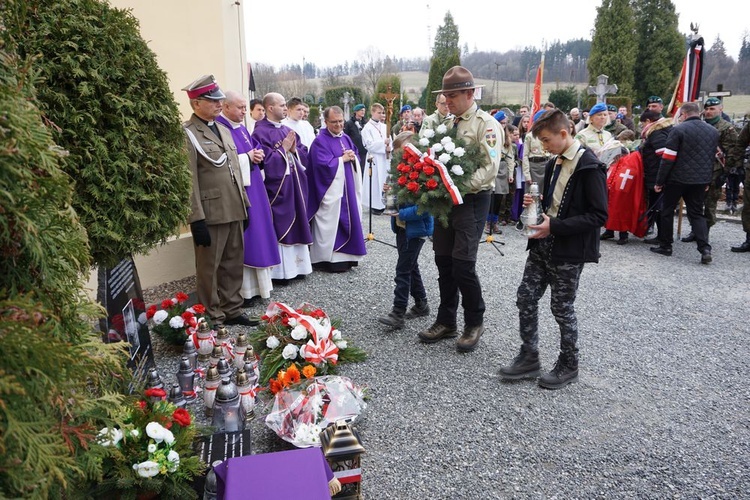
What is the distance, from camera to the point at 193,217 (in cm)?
457

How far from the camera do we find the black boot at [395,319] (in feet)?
17.0

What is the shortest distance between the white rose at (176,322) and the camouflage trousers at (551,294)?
2.88 metres

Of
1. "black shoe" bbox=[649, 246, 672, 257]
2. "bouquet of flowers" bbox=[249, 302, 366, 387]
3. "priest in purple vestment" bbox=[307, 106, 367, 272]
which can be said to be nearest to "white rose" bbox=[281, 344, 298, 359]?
"bouquet of flowers" bbox=[249, 302, 366, 387]

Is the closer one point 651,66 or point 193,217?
point 193,217

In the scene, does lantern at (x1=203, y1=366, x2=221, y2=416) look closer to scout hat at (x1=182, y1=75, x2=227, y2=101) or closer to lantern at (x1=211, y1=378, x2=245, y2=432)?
lantern at (x1=211, y1=378, x2=245, y2=432)

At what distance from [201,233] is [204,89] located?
1280 millimetres

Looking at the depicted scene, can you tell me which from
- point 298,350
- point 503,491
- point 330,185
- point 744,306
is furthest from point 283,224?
point 744,306

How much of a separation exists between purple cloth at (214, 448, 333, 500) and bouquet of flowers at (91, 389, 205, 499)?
33cm

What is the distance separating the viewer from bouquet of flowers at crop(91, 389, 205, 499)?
236 centimetres

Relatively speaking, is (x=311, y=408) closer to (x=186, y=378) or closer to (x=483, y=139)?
(x=186, y=378)

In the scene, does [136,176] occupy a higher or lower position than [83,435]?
higher

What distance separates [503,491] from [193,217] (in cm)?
331

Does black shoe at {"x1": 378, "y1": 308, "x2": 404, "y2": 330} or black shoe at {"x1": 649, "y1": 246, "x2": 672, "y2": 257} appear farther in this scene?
black shoe at {"x1": 649, "y1": 246, "x2": 672, "y2": 257}

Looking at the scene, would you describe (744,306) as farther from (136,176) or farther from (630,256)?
(136,176)
